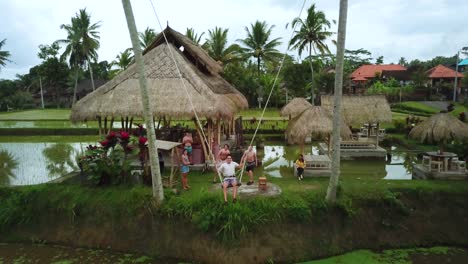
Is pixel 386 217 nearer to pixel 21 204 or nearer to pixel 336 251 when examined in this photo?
pixel 336 251

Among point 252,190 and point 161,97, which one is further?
point 161,97

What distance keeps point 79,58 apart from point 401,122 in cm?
3125

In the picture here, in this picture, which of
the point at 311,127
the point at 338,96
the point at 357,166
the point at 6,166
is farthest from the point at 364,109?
Answer: the point at 6,166

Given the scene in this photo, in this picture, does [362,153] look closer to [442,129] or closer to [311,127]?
[311,127]

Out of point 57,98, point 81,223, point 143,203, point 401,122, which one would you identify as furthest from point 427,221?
point 57,98

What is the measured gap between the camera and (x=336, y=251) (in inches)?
321

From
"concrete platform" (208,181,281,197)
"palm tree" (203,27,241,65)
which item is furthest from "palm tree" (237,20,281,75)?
"concrete platform" (208,181,281,197)

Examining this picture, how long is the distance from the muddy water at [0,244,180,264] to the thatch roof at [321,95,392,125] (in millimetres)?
11085

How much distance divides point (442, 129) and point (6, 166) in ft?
53.8

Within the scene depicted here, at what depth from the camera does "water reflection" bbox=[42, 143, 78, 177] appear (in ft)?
43.1

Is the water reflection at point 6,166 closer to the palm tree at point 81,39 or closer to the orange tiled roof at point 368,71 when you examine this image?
the palm tree at point 81,39

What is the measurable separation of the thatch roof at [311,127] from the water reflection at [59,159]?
8687 millimetres

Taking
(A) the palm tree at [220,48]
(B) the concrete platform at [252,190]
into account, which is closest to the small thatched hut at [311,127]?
(B) the concrete platform at [252,190]

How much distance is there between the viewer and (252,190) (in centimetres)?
907
